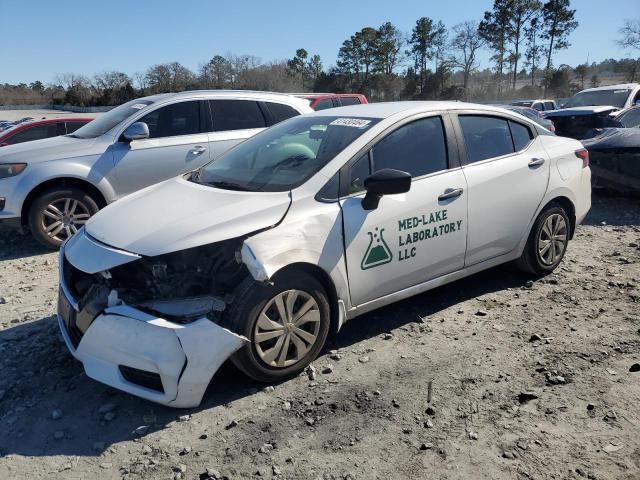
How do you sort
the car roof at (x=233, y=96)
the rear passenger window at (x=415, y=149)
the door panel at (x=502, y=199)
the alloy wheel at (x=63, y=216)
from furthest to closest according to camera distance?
the car roof at (x=233, y=96)
the alloy wheel at (x=63, y=216)
the door panel at (x=502, y=199)
the rear passenger window at (x=415, y=149)

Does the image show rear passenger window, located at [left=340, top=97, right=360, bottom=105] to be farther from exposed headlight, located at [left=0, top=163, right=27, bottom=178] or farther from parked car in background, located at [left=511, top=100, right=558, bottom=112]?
parked car in background, located at [left=511, top=100, right=558, bottom=112]

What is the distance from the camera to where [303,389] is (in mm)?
3316

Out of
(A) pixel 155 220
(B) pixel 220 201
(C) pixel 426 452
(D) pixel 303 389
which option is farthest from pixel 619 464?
(A) pixel 155 220

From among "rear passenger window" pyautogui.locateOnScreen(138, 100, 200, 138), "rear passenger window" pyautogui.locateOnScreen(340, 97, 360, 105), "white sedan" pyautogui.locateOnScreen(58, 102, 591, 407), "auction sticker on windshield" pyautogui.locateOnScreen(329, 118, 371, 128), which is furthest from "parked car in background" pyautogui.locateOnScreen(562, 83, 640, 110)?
"auction sticker on windshield" pyautogui.locateOnScreen(329, 118, 371, 128)

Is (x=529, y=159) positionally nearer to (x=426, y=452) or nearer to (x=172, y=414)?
(x=426, y=452)

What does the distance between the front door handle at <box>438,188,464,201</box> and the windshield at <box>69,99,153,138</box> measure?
439 cm

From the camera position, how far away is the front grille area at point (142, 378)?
2.94m

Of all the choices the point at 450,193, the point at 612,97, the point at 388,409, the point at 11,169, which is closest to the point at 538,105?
the point at 612,97

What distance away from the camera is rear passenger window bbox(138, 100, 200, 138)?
6.77 m

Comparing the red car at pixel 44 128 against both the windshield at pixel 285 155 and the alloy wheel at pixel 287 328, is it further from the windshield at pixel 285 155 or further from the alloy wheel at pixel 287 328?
the alloy wheel at pixel 287 328

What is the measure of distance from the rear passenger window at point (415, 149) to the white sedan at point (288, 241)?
1cm

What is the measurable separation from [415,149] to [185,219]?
5.79ft

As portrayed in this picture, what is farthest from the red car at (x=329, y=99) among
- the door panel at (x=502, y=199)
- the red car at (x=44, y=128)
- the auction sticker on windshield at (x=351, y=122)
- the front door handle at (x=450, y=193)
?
the front door handle at (x=450, y=193)

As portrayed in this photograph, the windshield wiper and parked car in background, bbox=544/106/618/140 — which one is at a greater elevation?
the windshield wiper
